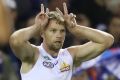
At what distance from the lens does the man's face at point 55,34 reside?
8.38m

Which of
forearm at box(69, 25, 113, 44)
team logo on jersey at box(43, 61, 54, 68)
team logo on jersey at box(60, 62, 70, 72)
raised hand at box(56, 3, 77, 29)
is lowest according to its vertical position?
team logo on jersey at box(60, 62, 70, 72)

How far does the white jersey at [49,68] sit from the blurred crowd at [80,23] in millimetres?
1057

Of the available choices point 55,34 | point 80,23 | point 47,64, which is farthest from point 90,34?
point 80,23

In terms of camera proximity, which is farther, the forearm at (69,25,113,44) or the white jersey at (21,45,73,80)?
the forearm at (69,25,113,44)

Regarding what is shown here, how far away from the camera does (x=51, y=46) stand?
8508 millimetres

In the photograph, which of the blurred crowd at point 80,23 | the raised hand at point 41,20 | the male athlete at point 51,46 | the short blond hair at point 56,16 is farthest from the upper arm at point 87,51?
the blurred crowd at point 80,23

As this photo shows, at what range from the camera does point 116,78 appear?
1063cm

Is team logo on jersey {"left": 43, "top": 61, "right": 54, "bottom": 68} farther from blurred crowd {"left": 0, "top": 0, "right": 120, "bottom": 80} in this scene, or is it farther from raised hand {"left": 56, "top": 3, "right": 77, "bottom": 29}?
blurred crowd {"left": 0, "top": 0, "right": 120, "bottom": 80}

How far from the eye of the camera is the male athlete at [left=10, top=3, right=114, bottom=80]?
328 inches

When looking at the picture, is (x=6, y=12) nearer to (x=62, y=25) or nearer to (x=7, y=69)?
(x=7, y=69)

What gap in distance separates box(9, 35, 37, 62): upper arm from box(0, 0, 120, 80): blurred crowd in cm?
104

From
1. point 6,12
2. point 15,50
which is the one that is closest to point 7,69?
point 6,12

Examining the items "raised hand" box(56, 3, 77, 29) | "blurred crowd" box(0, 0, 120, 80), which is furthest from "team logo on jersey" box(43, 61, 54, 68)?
"blurred crowd" box(0, 0, 120, 80)

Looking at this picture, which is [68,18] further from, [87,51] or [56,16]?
[87,51]
